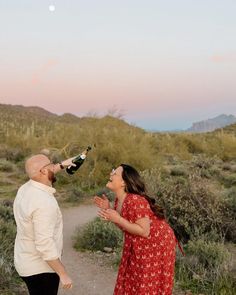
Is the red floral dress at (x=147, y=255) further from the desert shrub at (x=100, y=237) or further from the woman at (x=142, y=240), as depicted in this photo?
the desert shrub at (x=100, y=237)

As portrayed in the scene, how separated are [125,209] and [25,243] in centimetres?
86

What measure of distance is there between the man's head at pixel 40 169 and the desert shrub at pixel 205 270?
3153 millimetres

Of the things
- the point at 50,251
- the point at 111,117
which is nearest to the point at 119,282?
the point at 50,251

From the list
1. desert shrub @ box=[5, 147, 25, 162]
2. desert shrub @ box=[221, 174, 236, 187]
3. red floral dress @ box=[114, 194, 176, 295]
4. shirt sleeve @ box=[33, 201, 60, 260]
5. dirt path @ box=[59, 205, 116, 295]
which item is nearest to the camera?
shirt sleeve @ box=[33, 201, 60, 260]

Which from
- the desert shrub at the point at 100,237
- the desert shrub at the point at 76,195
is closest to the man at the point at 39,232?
the desert shrub at the point at 100,237

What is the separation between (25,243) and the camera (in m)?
3.67

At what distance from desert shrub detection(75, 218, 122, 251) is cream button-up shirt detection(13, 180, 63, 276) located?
15.2ft

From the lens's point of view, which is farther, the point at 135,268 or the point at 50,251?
the point at 135,268

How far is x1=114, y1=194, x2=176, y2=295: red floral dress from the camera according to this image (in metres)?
4.05

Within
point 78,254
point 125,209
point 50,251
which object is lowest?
point 78,254

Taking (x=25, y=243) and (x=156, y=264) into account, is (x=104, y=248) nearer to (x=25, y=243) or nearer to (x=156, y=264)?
(x=156, y=264)

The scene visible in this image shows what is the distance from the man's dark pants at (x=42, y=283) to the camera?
372 cm

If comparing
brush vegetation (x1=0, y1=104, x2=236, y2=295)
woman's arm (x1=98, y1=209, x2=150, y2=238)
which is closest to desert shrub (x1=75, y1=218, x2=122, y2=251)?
brush vegetation (x1=0, y1=104, x2=236, y2=295)

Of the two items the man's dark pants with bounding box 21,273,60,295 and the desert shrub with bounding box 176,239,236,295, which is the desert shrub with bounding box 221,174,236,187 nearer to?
the desert shrub with bounding box 176,239,236,295
